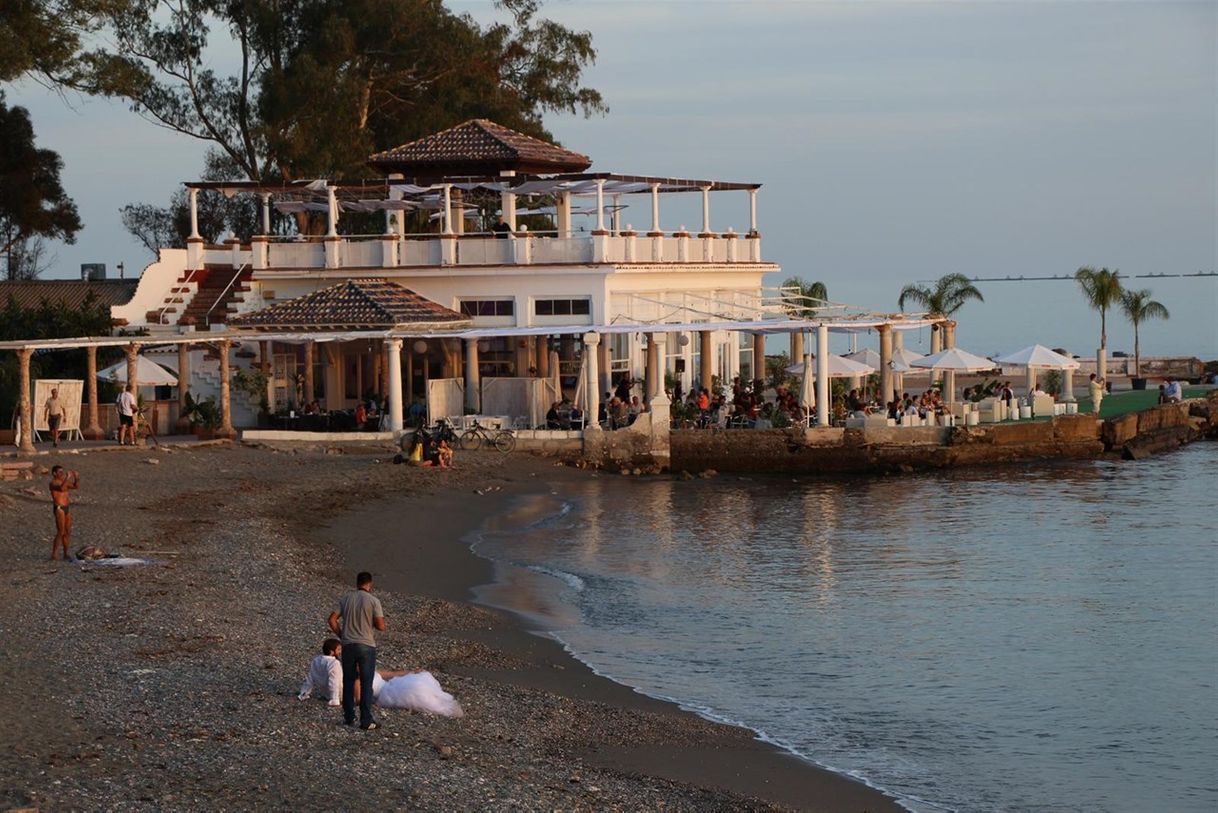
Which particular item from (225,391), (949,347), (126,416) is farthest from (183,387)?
(949,347)

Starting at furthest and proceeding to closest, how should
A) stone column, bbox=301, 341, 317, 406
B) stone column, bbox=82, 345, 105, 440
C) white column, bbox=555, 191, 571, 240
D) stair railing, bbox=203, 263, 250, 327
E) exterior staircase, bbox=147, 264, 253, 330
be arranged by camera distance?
white column, bbox=555, 191, 571, 240 < exterior staircase, bbox=147, 264, 253, 330 < stair railing, bbox=203, 263, 250, 327 < stone column, bbox=301, 341, 317, 406 < stone column, bbox=82, 345, 105, 440

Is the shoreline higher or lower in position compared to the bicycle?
lower

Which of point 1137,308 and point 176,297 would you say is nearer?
point 176,297

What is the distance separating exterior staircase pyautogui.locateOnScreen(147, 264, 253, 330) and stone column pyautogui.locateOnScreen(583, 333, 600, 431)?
9.51 metres

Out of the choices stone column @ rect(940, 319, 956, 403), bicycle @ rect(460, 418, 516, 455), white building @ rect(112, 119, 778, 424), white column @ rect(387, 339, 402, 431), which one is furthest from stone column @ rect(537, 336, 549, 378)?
stone column @ rect(940, 319, 956, 403)

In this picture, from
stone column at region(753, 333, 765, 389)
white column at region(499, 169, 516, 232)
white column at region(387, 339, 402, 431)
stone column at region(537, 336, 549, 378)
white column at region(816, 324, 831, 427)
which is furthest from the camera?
stone column at region(753, 333, 765, 389)

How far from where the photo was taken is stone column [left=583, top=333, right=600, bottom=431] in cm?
4181

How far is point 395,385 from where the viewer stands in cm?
4131

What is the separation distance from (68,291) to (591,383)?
1987 centimetres

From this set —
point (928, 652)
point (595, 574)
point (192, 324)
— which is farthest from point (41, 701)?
point (192, 324)

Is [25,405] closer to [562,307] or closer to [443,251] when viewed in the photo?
[443,251]

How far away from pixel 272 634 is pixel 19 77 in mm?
29679

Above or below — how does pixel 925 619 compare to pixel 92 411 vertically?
below

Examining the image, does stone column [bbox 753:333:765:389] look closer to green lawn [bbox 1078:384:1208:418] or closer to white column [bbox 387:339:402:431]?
green lawn [bbox 1078:384:1208:418]
